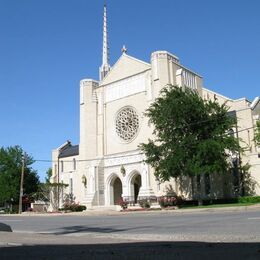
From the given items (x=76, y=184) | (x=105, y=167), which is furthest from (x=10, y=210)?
(x=105, y=167)

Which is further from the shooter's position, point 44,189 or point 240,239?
point 44,189

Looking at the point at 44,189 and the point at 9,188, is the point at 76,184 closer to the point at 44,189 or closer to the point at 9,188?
the point at 44,189

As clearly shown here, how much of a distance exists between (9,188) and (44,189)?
7.39 m

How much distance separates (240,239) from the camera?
1048 cm

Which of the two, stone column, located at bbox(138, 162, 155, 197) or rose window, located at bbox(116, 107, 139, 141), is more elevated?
rose window, located at bbox(116, 107, 139, 141)

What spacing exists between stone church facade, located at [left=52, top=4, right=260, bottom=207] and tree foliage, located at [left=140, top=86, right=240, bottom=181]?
276 inches

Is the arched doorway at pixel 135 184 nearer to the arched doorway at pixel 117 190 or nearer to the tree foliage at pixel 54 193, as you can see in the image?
the arched doorway at pixel 117 190

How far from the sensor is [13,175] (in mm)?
61312

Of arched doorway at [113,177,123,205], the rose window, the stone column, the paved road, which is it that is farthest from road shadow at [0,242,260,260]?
arched doorway at [113,177,123,205]

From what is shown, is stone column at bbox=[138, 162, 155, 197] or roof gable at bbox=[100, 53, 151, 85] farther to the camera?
roof gable at bbox=[100, 53, 151, 85]

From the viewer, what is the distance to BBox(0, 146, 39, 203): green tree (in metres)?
60.0

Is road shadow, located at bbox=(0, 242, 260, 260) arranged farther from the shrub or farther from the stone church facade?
the stone church facade

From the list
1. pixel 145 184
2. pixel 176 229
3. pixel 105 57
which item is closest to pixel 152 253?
pixel 176 229

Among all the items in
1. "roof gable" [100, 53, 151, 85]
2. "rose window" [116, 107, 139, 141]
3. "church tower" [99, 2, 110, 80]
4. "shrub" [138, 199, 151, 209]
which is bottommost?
"shrub" [138, 199, 151, 209]
